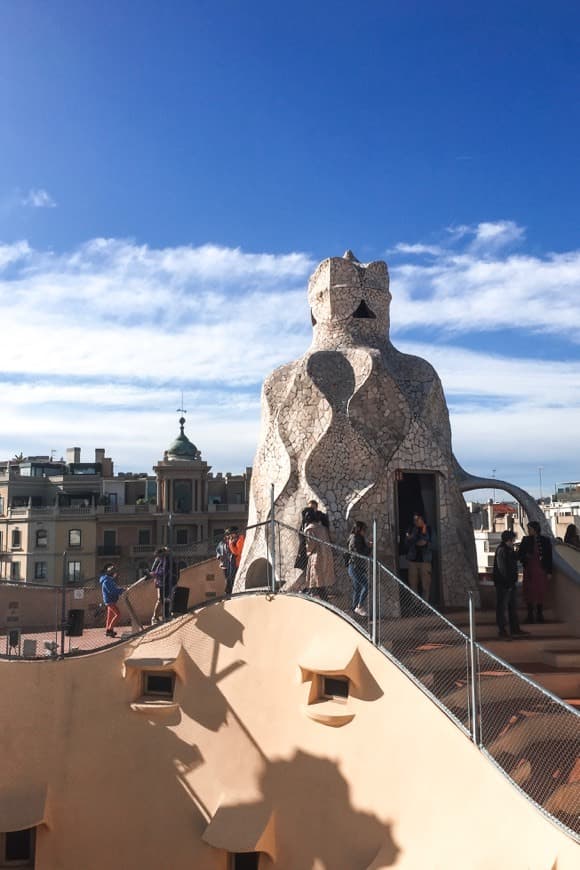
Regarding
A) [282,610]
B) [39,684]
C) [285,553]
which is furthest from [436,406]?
[39,684]

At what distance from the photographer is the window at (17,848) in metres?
10.4

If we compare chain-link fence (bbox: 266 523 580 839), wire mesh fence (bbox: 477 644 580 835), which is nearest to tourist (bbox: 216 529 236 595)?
chain-link fence (bbox: 266 523 580 839)

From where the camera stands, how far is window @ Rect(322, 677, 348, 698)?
8664mm

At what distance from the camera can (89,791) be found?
10133 millimetres

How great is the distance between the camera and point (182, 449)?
49344 millimetres

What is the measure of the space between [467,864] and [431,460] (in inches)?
265

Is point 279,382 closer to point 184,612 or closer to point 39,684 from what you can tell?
point 184,612

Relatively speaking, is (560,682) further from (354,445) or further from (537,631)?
(354,445)

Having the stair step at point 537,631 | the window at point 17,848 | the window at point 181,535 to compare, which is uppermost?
the window at point 181,535

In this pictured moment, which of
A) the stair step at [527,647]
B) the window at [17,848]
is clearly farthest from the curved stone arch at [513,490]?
the window at [17,848]

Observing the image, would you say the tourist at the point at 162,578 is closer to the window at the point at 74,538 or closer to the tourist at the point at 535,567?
the tourist at the point at 535,567

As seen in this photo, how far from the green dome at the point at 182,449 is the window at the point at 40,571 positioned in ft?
35.4

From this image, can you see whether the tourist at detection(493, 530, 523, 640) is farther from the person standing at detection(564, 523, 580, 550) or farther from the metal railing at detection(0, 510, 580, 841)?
the person standing at detection(564, 523, 580, 550)

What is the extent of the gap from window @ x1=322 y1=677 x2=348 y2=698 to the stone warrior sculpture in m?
2.63
